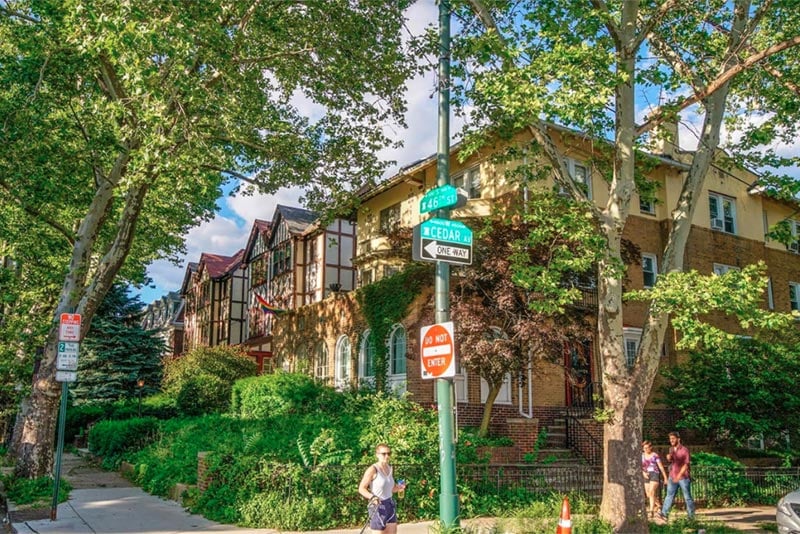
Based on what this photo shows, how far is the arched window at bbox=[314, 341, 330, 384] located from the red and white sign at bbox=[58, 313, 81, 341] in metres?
13.5

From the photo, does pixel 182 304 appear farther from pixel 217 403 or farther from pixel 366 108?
pixel 366 108

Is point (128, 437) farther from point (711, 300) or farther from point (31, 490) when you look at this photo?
point (711, 300)

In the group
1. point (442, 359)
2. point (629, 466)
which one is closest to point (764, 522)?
point (629, 466)

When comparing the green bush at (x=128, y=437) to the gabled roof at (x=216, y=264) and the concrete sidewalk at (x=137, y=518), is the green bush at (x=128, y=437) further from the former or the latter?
the gabled roof at (x=216, y=264)

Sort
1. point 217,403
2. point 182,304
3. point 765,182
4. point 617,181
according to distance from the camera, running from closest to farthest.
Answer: point 617,181, point 765,182, point 217,403, point 182,304

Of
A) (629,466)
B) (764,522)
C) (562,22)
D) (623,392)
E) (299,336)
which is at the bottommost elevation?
(764,522)

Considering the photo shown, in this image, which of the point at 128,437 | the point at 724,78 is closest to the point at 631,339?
the point at 724,78

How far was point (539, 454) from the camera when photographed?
17.6m

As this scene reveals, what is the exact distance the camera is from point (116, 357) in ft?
107

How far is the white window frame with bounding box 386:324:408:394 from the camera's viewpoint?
784 inches

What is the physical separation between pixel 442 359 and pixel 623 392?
4424 millimetres

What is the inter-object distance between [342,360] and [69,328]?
13.1 m

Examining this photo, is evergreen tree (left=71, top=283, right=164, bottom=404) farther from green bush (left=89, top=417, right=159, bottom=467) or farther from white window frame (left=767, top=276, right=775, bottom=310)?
white window frame (left=767, top=276, right=775, bottom=310)

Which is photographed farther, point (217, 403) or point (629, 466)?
point (217, 403)
